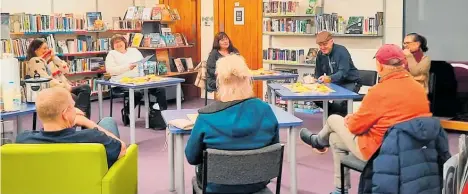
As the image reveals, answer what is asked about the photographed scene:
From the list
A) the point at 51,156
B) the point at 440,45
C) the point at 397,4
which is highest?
the point at 397,4

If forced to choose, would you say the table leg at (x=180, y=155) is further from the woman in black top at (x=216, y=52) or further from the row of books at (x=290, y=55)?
the row of books at (x=290, y=55)

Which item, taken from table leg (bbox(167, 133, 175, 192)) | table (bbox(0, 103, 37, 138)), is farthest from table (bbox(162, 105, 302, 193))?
table (bbox(0, 103, 37, 138))

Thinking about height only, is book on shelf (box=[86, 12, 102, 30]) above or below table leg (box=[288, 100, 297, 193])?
above

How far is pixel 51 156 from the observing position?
108 inches

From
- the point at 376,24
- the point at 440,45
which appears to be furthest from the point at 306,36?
the point at 440,45

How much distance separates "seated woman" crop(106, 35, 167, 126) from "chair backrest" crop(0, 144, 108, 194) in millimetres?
3977

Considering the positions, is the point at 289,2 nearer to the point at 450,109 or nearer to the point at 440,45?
the point at 440,45

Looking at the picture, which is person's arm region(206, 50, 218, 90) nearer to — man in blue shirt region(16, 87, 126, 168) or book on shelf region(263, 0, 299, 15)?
book on shelf region(263, 0, 299, 15)

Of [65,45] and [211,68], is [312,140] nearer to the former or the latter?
[211,68]

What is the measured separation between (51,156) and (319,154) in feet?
11.3

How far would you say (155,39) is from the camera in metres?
8.93

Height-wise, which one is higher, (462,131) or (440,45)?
(440,45)

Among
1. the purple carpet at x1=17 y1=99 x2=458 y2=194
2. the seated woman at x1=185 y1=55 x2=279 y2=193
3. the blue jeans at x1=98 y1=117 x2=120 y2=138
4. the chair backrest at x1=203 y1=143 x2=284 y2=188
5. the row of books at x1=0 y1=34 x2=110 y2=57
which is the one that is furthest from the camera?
the row of books at x1=0 y1=34 x2=110 y2=57

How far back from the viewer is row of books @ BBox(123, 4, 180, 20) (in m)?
8.90
